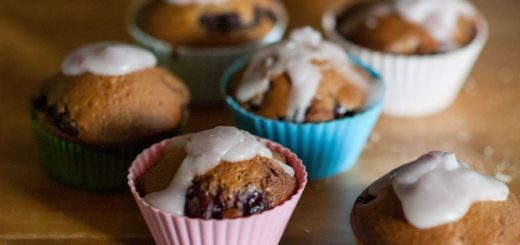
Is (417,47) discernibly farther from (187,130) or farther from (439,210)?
(439,210)

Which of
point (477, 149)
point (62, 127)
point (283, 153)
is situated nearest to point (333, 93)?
point (283, 153)

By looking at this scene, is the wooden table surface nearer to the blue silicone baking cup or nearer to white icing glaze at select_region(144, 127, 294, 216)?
the blue silicone baking cup

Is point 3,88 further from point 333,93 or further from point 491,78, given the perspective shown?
point 491,78

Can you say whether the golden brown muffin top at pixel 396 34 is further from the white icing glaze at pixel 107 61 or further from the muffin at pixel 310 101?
the white icing glaze at pixel 107 61

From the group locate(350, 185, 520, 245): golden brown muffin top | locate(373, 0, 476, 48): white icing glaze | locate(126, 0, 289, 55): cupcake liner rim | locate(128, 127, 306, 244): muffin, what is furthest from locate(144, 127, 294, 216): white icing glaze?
locate(373, 0, 476, 48): white icing glaze

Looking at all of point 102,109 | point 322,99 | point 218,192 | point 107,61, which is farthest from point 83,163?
point 322,99

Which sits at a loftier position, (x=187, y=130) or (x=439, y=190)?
(x=439, y=190)
